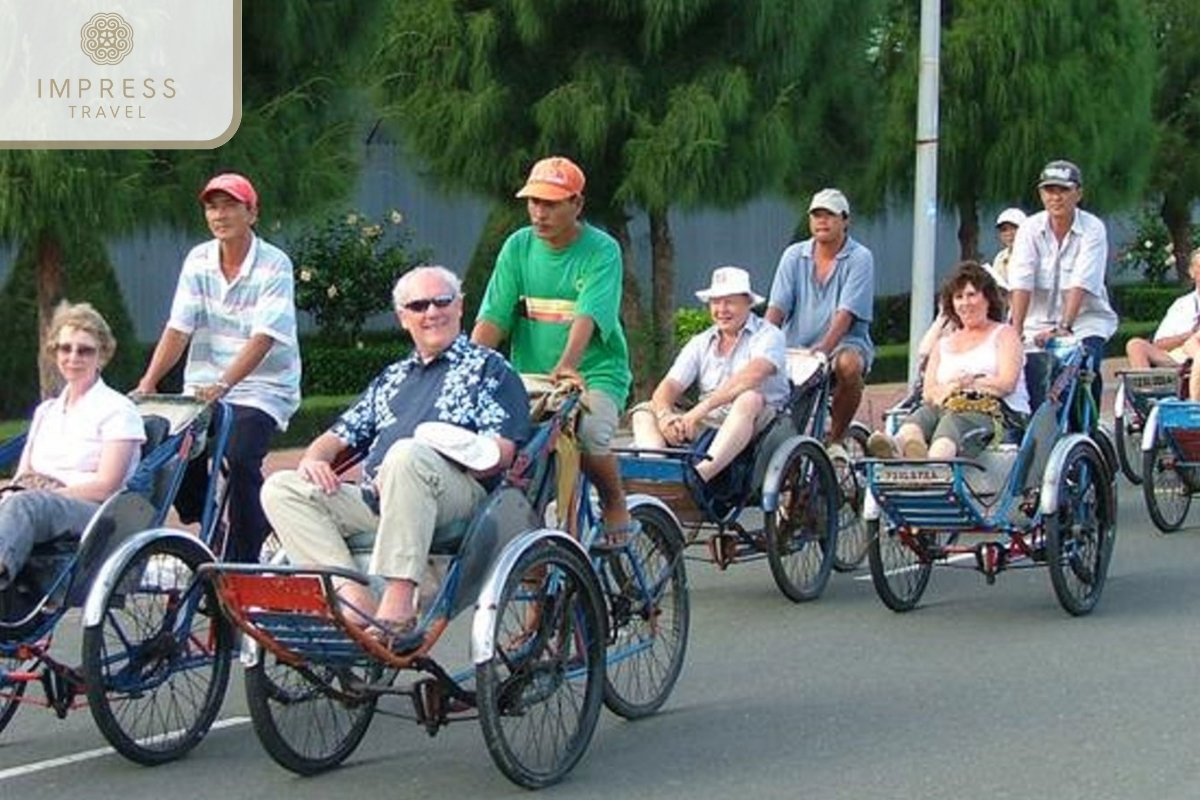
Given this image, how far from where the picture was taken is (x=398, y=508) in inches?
294

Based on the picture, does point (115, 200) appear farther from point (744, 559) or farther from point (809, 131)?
point (809, 131)

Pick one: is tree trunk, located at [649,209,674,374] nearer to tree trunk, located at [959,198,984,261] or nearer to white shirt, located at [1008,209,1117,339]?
tree trunk, located at [959,198,984,261]

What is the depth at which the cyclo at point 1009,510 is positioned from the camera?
35.0 ft

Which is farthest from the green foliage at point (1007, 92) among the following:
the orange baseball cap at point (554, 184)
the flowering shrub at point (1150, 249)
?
the orange baseball cap at point (554, 184)

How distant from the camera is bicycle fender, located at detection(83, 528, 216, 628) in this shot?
7.70 meters

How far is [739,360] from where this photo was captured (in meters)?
11.5

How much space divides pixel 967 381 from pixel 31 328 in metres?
11.5

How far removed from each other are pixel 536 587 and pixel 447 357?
837mm

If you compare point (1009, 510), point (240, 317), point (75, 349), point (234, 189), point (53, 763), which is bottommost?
point (53, 763)

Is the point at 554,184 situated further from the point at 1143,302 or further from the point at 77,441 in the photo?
the point at 1143,302

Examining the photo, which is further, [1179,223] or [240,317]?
[1179,223]

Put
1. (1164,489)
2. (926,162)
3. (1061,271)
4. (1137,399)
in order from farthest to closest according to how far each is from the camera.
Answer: (926,162), (1137,399), (1164,489), (1061,271)

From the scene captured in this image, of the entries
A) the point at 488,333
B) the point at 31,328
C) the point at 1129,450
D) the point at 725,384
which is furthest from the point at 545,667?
the point at 31,328

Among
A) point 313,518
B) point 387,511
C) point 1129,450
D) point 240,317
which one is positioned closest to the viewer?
point 387,511
